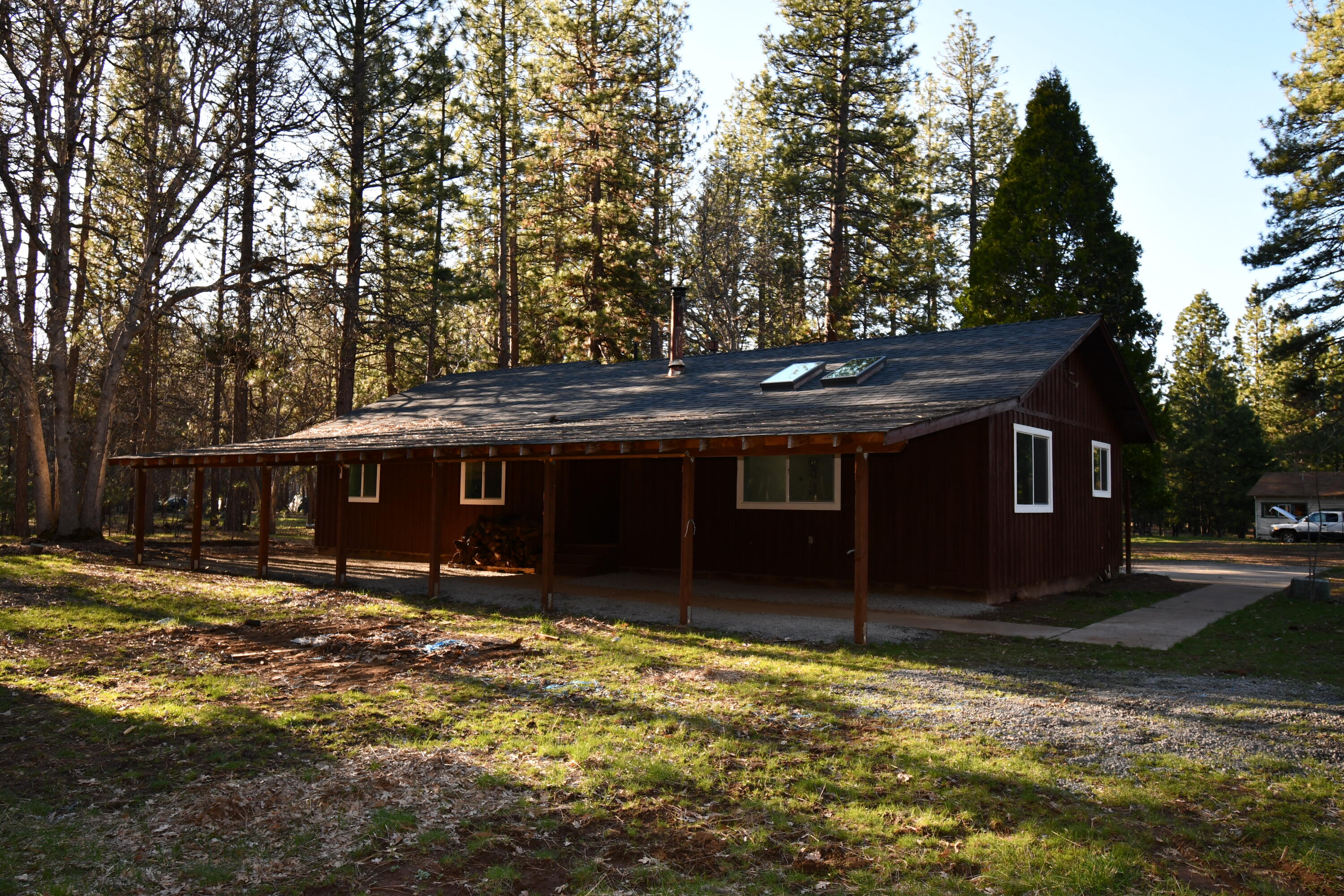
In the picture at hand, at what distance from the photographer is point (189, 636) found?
328 inches

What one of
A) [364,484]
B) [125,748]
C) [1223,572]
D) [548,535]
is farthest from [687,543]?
[1223,572]

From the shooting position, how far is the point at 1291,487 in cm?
3612

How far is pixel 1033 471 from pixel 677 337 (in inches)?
247

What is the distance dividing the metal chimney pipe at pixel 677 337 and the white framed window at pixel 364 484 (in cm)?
619

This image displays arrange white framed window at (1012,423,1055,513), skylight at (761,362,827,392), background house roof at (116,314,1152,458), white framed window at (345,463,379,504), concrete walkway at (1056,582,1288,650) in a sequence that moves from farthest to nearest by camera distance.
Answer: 1. white framed window at (345,463,379,504)
2. skylight at (761,362,827,392)
3. white framed window at (1012,423,1055,513)
4. background house roof at (116,314,1152,458)
5. concrete walkway at (1056,582,1288,650)

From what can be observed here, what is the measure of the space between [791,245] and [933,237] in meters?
4.45

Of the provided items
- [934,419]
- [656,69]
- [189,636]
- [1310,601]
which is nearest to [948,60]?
A: [656,69]

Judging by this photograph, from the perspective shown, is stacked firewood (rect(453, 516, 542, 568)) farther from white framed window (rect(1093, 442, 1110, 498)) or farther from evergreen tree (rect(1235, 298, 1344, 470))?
evergreen tree (rect(1235, 298, 1344, 470))

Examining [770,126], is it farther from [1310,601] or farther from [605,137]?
[1310,601]

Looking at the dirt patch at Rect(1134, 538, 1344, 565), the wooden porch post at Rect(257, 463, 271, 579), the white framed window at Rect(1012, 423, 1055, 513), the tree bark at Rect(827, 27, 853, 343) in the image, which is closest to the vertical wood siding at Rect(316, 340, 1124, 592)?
the white framed window at Rect(1012, 423, 1055, 513)

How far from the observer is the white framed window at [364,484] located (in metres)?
16.9

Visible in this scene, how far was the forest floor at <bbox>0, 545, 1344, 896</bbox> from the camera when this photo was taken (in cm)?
335

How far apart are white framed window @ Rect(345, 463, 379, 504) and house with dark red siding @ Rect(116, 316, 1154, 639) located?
0.18ft

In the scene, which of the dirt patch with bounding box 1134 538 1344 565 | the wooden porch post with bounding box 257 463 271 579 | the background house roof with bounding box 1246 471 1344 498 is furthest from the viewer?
the background house roof with bounding box 1246 471 1344 498
